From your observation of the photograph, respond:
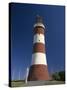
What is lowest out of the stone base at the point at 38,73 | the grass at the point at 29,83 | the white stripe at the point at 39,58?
the grass at the point at 29,83

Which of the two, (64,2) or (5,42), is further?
→ (64,2)

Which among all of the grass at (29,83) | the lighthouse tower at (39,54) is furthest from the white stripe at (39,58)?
the grass at (29,83)

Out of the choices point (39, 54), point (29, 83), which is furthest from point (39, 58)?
point (29, 83)

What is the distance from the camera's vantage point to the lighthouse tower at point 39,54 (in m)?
2.01

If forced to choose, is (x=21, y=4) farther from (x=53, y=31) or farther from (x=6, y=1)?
(x=53, y=31)

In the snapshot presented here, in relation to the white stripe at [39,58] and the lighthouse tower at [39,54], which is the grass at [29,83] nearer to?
the lighthouse tower at [39,54]

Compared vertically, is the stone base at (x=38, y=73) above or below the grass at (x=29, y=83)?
above

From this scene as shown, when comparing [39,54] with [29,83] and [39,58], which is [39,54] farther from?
[29,83]

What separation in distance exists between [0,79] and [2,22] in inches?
14.6

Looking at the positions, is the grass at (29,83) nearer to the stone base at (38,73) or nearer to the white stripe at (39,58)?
the stone base at (38,73)

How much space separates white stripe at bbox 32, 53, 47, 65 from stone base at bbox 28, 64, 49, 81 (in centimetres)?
3

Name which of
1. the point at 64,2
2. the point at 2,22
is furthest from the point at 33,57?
the point at 64,2

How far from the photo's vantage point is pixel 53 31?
6.77ft

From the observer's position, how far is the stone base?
2000 millimetres
